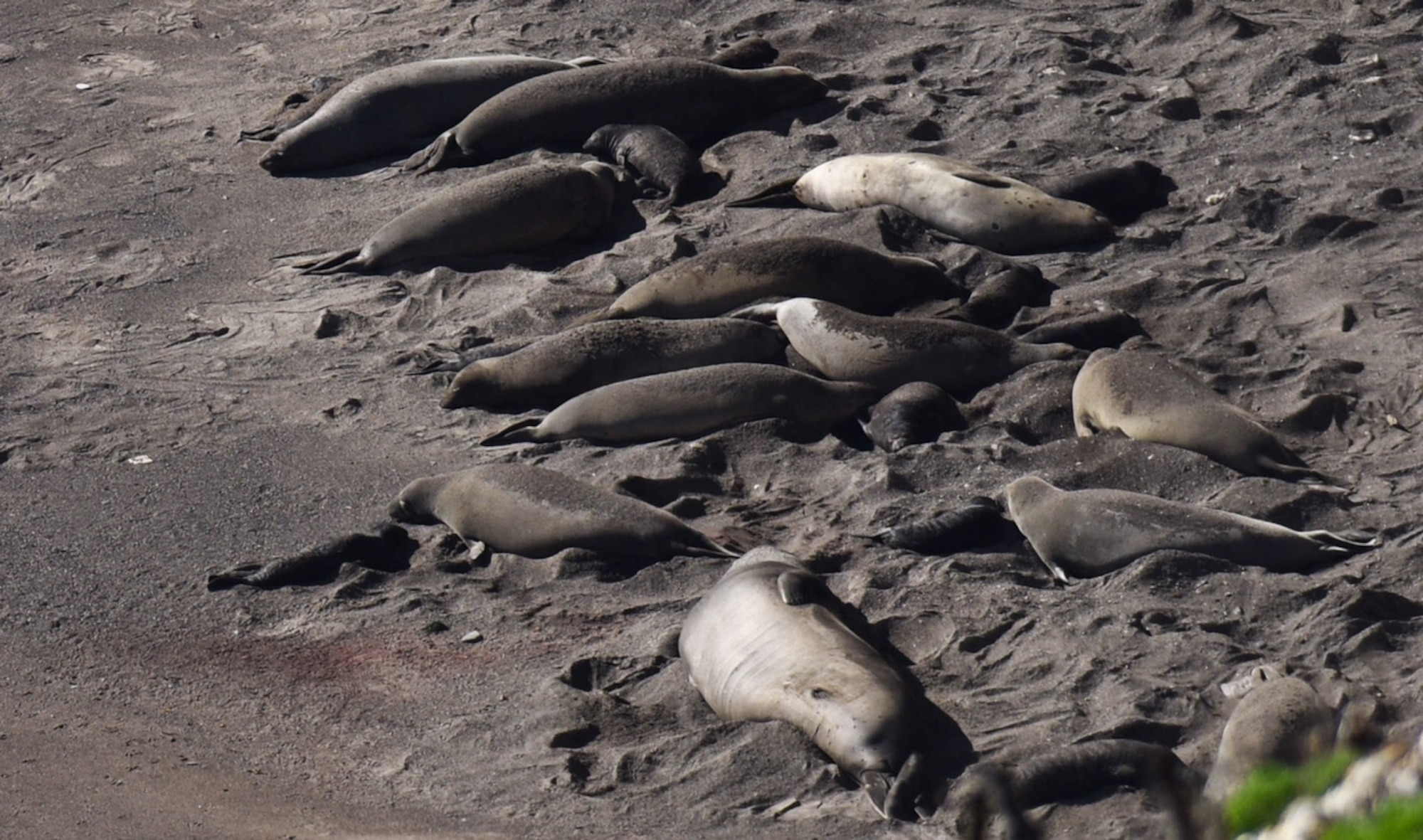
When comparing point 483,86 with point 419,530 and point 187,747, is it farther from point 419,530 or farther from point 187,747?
point 187,747

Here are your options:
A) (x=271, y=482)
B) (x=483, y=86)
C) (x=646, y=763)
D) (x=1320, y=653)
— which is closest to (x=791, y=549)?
(x=646, y=763)

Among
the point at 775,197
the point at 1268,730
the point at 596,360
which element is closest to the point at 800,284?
the point at 596,360

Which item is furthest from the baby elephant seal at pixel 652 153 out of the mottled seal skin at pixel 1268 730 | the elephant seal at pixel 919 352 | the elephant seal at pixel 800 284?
the mottled seal skin at pixel 1268 730

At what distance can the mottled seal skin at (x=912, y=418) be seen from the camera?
17.9ft

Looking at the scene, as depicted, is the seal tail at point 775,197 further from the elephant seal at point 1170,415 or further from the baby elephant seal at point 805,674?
the baby elephant seal at point 805,674

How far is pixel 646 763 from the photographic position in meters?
3.95

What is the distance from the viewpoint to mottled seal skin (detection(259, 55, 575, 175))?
8.58 m

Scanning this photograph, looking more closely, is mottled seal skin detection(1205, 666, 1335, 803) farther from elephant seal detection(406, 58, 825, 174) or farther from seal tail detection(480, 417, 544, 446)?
elephant seal detection(406, 58, 825, 174)

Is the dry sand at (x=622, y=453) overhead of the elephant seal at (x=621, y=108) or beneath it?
beneath

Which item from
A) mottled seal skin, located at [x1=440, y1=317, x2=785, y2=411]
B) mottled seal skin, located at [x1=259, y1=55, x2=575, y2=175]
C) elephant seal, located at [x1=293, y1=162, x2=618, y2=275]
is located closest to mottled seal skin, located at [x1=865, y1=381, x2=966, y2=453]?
mottled seal skin, located at [x1=440, y1=317, x2=785, y2=411]

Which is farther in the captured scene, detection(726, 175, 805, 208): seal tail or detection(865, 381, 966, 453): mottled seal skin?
detection(726, 175, 805, 208): seal tail

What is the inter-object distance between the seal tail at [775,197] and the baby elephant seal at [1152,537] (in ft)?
10.1

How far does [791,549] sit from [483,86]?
182 inches

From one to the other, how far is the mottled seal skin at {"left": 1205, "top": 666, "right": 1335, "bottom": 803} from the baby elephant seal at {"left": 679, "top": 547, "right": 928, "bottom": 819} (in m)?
0.66
